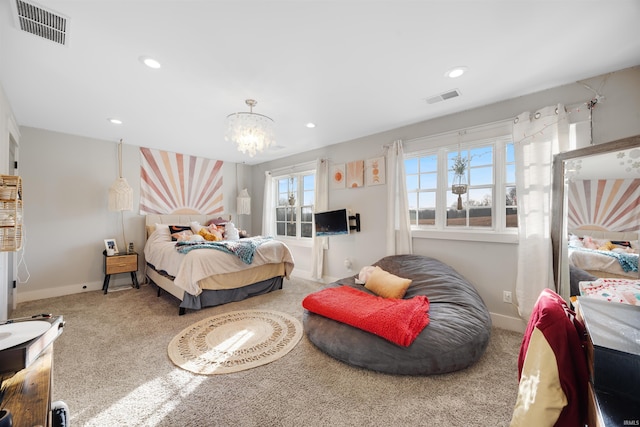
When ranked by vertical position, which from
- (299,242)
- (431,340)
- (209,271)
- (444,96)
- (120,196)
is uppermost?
(444,96)

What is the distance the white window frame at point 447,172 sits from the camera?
2.71 m

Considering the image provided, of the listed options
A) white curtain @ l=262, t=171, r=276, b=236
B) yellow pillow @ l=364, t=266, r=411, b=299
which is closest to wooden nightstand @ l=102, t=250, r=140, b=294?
white curtain @ l=262, t=171, r=276, b=236

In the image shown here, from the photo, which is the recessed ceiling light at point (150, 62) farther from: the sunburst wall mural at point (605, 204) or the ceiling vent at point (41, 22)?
the sunburst wall mural at point (605, 204)

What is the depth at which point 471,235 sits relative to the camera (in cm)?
281

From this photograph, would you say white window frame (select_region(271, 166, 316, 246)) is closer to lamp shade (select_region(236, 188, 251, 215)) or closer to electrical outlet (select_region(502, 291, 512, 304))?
lamp shade (select_region(236, 188, 251, 215))

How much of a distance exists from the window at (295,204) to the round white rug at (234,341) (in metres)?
2.14

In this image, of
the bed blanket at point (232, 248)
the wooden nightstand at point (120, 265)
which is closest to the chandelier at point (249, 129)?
the bed blanket at point (232, 248)

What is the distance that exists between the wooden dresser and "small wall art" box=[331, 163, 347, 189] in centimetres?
341

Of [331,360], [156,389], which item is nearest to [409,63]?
[331,360]

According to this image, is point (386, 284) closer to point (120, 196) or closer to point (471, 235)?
point (471, 235)

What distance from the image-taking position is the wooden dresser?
653 millimetres

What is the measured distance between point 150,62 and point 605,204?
373cm

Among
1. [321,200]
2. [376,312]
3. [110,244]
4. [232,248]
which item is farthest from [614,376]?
[110,244]

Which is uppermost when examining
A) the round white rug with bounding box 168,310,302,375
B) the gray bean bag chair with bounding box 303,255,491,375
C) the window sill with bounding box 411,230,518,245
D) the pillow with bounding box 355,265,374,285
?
the window sill with bounding box 411,230,518,245
